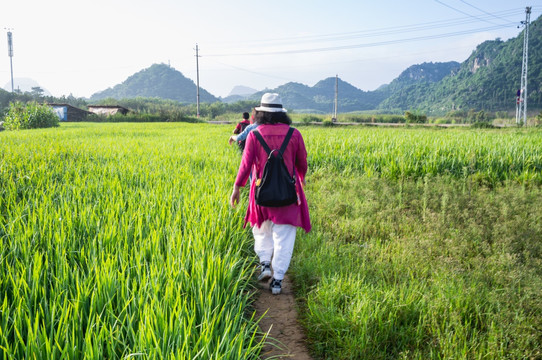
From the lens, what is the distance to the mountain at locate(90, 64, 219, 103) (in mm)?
145125

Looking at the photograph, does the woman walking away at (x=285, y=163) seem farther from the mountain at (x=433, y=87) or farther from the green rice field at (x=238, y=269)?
the mountain at (x=433, y=87)

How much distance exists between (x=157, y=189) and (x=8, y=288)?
2540 millimetres

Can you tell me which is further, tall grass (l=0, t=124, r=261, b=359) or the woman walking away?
the woman walking away

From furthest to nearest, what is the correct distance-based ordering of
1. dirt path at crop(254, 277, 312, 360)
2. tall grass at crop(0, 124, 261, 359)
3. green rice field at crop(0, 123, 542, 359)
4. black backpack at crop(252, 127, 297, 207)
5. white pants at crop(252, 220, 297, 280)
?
white pants at crop(252, 220, 297, 280)
black backpack at crop(252, 127, 297, 207)
dirt path at crop(254, 277, 312, 360)
green rice field at crop(0, 123, 542, 359)
tall grass at crop(0, 124, 261, 359)

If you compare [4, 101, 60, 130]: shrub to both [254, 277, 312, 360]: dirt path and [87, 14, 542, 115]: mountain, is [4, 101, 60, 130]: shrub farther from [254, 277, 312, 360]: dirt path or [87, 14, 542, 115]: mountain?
[87, 14, 542, 115]: mountain

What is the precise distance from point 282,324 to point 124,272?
1147mm

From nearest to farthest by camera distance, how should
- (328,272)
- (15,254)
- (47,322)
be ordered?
(47,322), (15,254), (328,272)

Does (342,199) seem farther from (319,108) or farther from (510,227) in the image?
(319,108)

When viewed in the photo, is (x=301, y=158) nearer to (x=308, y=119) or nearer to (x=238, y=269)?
(x=238, y=269)

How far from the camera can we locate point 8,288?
7.25 feet

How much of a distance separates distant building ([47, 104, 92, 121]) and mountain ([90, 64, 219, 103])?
101887mm

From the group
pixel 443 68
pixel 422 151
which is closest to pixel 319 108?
pixel 443 68

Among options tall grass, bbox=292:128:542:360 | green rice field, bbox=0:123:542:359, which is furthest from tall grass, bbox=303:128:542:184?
green rice field, bbox=0:123:542:359

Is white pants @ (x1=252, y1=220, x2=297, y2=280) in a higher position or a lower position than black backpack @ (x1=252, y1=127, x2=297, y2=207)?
lower
